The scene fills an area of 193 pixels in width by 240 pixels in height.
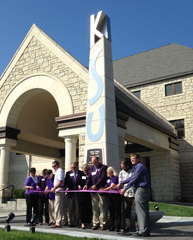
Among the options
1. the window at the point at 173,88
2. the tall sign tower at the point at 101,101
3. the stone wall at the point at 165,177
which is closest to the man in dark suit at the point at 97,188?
the tall sign tower at the point at 101,101

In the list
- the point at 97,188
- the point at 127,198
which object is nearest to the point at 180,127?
the point at 97,188

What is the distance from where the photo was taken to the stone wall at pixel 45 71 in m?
→ 14.5

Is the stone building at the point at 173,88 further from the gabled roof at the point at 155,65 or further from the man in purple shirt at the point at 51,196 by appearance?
the man in purple shirt at the point at 51,196

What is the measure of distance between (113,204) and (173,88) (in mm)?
18534

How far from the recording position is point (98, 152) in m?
9.76

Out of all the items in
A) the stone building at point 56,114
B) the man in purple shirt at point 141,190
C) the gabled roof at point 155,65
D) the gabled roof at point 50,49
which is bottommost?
the man in purple shirt at point 141,190

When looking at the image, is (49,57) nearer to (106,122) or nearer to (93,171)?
(106,122)

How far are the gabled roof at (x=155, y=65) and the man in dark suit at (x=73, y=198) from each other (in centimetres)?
1797

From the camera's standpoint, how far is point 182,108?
23.6 meters

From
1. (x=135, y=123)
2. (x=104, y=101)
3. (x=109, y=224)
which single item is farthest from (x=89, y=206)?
(x=135, y=123)

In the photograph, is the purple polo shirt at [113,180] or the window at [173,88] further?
the window at [173,88]

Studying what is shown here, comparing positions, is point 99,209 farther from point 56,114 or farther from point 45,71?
point 56,114

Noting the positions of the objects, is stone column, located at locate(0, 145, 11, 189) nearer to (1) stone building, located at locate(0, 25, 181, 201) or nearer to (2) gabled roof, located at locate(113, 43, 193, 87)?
(1) stone building, located at locate(0, 25, 181, 201)

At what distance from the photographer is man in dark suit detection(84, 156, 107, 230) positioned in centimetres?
761
